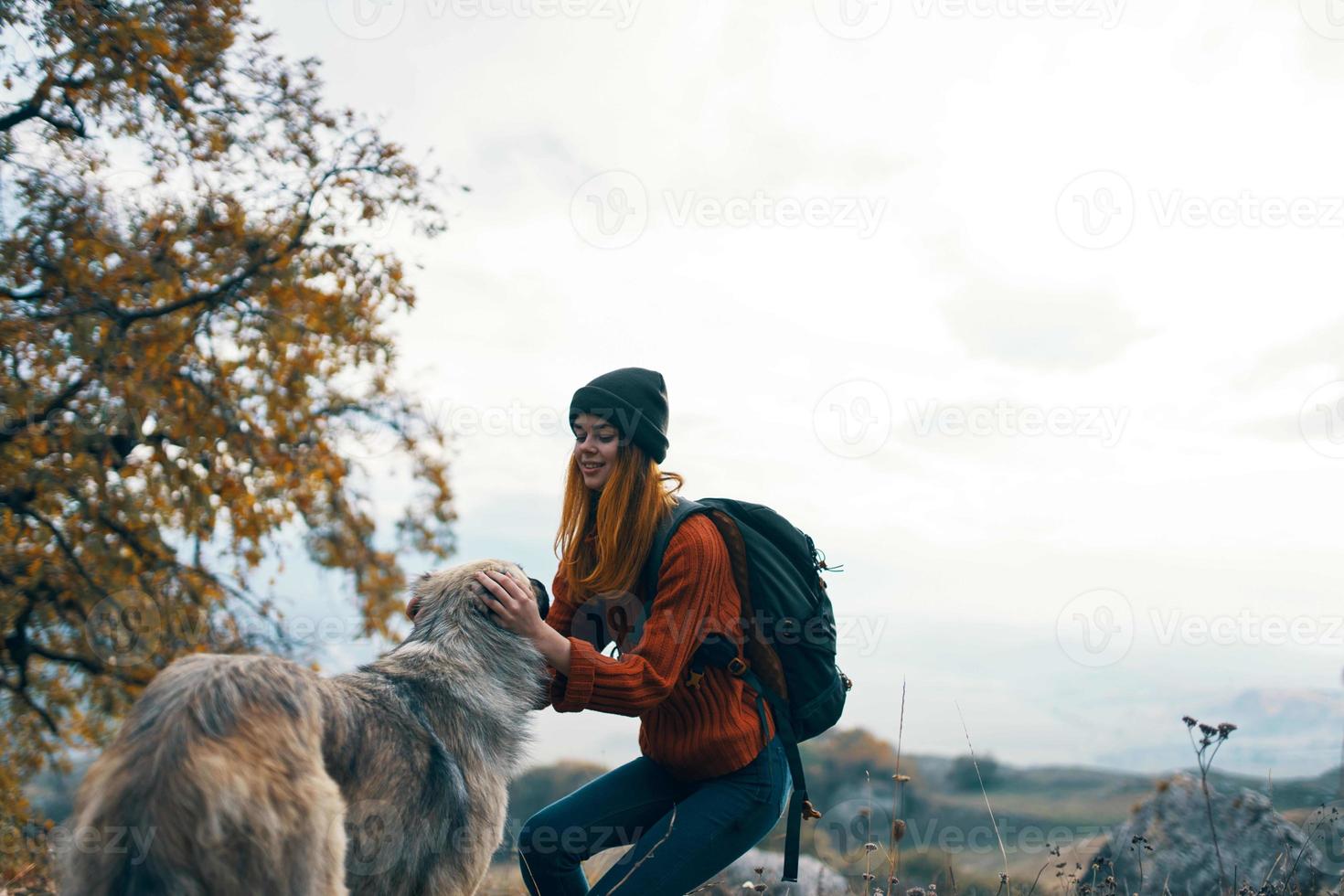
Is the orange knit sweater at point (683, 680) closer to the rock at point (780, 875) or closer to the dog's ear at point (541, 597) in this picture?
the dog's ear at point (541, 597)

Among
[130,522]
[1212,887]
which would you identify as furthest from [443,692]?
[130,522]

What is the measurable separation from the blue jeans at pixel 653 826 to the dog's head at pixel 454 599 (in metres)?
0.75

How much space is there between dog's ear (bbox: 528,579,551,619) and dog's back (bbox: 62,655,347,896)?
1.26 meters

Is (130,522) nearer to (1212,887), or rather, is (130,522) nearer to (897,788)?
(897,788)

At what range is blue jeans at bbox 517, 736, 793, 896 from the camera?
11.4 feet

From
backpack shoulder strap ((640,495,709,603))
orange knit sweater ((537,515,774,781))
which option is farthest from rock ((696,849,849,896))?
backpack shoulder strap ((640,495,709,603))

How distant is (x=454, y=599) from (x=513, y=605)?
30cm

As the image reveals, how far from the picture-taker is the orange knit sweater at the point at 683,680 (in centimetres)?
336

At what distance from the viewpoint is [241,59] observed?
37.1 feet

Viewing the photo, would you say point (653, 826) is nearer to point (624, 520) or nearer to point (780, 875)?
point (624, 520)

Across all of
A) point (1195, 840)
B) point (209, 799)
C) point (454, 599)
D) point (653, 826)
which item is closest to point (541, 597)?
point (454, 599)

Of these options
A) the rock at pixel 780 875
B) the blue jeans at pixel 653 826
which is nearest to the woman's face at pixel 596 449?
the blue jeans at pixel 653 826

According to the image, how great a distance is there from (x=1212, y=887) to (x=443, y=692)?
18.1ft

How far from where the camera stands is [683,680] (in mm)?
3584
